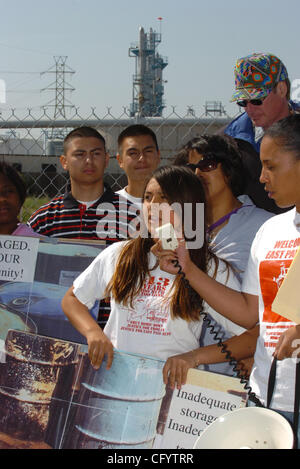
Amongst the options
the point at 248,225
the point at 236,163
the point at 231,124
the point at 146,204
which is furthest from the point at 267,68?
the point at 146,204

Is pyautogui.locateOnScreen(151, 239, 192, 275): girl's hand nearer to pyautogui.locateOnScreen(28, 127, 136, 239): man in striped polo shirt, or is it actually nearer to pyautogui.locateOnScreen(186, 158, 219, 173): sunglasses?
pyautogui.locateOnScreen(186, 158, 219, 173): sunglasses

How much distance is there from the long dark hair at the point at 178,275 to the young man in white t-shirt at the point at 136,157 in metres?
1.27

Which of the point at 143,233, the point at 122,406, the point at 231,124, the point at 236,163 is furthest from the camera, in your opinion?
the point at 231,124

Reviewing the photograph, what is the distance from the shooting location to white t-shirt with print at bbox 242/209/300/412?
2076 millimetres

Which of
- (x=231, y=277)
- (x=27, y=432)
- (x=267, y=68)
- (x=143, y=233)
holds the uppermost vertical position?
(x=267, y=68)

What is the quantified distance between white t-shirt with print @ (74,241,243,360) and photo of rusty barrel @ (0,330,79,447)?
24 cm

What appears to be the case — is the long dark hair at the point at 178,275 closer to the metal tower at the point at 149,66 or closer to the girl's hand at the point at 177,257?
the girl's hand at the point at 177,257

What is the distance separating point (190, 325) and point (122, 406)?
0.47 meters

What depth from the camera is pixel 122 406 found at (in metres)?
2.31

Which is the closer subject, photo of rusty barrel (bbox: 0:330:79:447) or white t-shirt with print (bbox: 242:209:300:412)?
white t-shirt with print (bbox: 242:209:300:412)

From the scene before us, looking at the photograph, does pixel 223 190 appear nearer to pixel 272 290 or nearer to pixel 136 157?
pixel 272 290

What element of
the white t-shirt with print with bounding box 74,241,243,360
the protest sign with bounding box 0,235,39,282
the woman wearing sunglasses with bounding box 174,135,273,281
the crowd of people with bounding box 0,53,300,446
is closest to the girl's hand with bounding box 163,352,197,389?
the crowd of people with bounding box 0,53,300,446

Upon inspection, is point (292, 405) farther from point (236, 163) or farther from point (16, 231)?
point (16, 231)

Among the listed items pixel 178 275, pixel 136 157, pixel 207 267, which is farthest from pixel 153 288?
pixel 136 157
